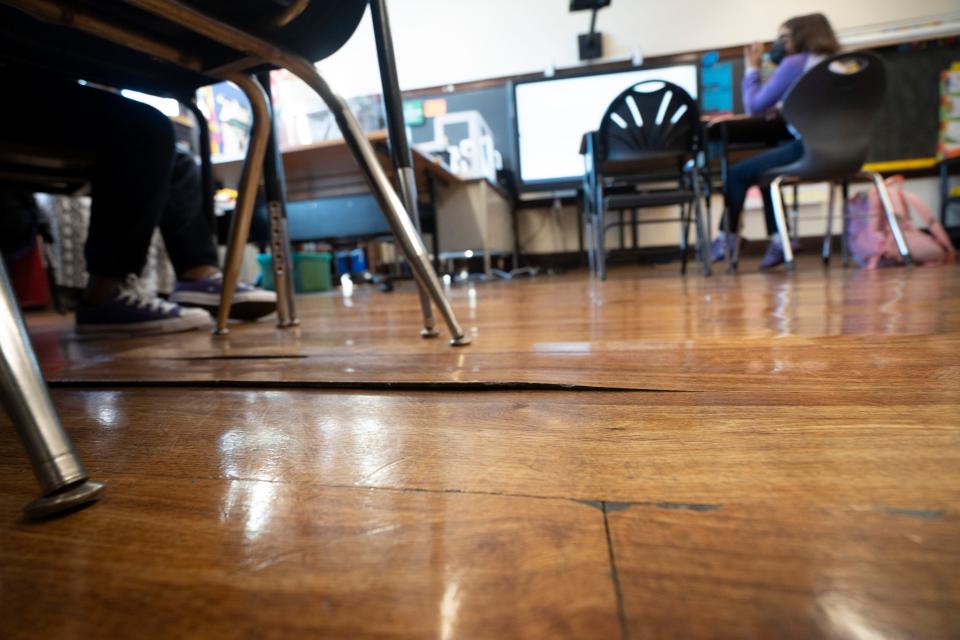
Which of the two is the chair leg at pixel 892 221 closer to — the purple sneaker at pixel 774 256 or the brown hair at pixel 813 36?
the purple sneaker at pixel 774 256

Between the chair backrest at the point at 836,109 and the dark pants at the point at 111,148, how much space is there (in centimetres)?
233

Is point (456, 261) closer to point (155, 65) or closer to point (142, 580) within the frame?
point (155, 65)

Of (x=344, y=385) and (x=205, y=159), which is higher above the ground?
(x=205, y=159)

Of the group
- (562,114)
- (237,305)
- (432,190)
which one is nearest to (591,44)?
(562,114)

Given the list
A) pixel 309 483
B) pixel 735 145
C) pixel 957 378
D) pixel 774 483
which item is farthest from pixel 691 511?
pixel 735 145

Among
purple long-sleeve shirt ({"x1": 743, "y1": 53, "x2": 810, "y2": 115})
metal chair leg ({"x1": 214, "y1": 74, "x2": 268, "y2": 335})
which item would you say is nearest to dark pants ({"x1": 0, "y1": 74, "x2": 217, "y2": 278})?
metal chair leg ({"x1": 214, "y1": 74, "x2": 268, "y2": 335})

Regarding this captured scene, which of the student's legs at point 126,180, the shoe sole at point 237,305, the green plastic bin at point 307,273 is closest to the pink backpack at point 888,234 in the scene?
the shoe sole at point 237,305

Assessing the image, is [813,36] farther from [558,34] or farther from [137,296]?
[137,296]

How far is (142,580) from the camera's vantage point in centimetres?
18

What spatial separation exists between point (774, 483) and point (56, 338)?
1.50 m

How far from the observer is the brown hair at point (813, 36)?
2402mm

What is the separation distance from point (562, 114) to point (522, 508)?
14.4 ft

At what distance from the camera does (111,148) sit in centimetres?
101

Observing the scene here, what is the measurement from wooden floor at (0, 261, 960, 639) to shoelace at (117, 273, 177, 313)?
764 mm
